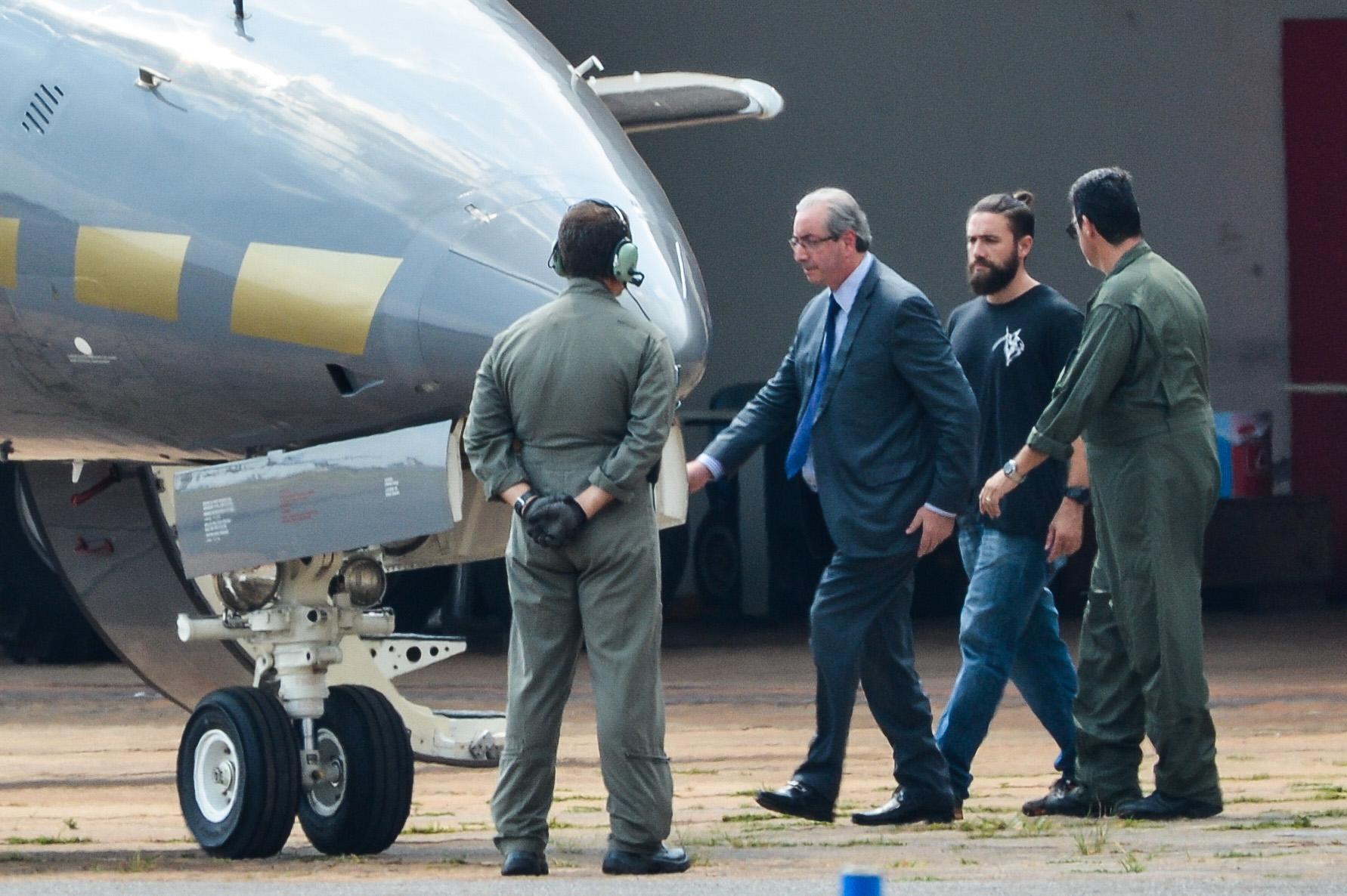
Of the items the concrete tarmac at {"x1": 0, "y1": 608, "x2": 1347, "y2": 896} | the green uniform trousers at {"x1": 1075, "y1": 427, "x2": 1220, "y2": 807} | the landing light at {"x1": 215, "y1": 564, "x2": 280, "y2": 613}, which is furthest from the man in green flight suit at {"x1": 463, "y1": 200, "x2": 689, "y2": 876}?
the green uniform trousers at {"x1": 1075, "y1": 427, "x2": 1220, "y2": 807}

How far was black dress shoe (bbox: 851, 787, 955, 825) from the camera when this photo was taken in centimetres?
650

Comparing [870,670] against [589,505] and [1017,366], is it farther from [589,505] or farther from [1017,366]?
[589,505]

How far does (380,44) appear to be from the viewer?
5.95 m

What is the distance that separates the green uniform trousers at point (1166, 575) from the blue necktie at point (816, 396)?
776 mm

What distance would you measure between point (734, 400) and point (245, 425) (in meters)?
14.0

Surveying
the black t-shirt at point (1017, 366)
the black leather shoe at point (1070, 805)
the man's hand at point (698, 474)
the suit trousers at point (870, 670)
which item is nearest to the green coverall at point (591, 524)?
the man's hand at point (698, 474)

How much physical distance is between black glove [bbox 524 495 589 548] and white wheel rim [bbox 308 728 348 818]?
1141mm

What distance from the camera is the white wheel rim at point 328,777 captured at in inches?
240

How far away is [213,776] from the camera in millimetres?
6180

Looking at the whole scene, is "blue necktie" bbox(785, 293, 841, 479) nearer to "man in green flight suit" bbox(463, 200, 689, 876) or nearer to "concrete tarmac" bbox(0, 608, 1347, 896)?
"concrete tarmac" bbox(0, 608, 1347, 896)

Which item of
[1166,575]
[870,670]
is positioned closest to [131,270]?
[870,670]

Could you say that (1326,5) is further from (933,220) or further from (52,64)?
(52,64)

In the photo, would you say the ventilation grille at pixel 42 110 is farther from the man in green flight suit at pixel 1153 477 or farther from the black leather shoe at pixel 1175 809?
the black leather shoe at pixel 1175 809

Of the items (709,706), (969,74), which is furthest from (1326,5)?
(709,706)
